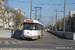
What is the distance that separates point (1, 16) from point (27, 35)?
14.3m

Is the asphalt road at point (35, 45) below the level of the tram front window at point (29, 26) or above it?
below

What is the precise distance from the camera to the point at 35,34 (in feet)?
63.1

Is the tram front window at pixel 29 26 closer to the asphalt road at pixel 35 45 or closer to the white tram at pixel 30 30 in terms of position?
the white tram at pixel 30 30

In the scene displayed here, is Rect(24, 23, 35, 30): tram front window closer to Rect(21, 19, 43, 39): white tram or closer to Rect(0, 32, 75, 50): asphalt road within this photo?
Rect(21, 19, 43, 39): white tram

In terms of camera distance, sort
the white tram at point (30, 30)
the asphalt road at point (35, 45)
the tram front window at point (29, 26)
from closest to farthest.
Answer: the asphalt road at point (35, 45), the white tram at point (30, 30), the tram front window at point (29, 26)

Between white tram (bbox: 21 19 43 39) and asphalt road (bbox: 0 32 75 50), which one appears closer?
asphalt road (bbox: 0 32 75 50)

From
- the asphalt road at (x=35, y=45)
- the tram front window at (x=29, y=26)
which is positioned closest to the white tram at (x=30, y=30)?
the tram front window at (x=29, y=26)

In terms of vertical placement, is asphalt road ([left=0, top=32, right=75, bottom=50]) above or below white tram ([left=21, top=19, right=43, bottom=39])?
below

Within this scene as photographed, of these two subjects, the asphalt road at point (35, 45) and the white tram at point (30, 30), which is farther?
the white tram at point (30, 30)

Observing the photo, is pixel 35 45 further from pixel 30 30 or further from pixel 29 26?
pixel 29 26

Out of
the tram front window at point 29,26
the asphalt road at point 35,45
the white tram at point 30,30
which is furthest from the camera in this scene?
the tram front window at point 29,26

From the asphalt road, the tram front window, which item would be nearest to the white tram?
the tram front window

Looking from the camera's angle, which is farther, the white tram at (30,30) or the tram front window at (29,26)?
the tram front window at (29,26)

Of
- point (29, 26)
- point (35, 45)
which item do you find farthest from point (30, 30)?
point (35, 45)
